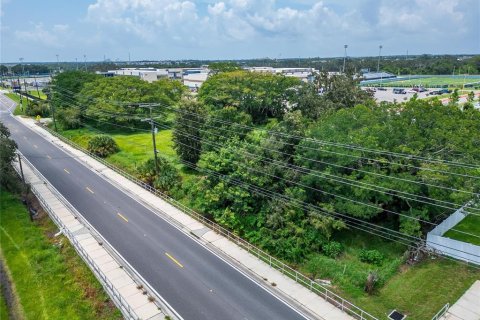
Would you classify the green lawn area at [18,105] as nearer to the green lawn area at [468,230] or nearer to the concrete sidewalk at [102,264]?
the concrete sidewalk at [102,264]

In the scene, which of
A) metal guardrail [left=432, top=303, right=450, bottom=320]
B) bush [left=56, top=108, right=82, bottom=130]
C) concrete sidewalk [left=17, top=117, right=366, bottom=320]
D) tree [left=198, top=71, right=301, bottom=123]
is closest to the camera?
metal guardrail [left=432, top=303, right=450, bottom=320]

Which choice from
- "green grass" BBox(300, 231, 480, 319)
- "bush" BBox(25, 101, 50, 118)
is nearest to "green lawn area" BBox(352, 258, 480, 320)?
"green grass" BBox(300, 231, 480, 319)

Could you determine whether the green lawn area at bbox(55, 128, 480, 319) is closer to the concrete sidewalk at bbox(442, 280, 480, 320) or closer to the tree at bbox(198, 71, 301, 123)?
the concrete sidewalk at bbox(442, 280, 480, 320)

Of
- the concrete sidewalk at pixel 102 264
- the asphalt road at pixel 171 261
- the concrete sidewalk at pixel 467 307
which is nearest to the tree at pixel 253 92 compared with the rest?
the asphalt road at pixel 171 261

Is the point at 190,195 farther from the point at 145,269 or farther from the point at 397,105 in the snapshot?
the point at 397,105

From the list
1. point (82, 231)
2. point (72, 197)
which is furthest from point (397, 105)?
point (72, 197)

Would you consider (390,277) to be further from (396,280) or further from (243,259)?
(243,259)
